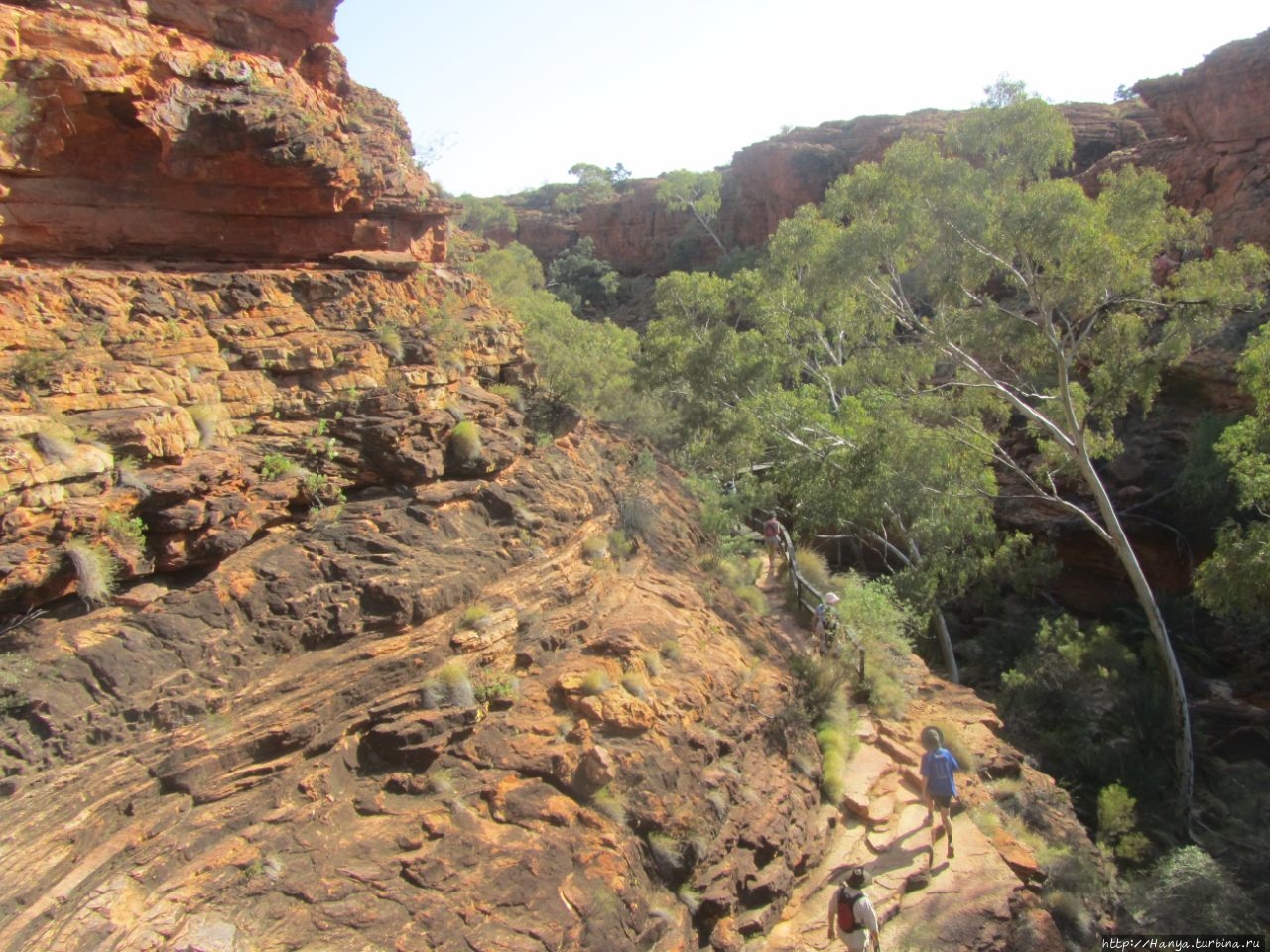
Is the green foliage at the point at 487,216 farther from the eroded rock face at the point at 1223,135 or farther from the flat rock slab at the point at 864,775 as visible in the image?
the flat rock slab at the point at 864,775

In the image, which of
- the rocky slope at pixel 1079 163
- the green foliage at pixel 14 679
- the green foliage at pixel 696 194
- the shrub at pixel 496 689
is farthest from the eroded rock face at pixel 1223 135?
A: the green foliage at pixel 14 679

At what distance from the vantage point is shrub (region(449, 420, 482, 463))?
873cm

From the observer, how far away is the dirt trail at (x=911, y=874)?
291 inches

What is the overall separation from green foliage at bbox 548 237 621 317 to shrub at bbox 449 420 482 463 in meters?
34.3

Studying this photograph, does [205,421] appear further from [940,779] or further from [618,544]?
[940,779]

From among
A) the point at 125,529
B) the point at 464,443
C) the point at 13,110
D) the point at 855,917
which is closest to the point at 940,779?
the point at 855,917

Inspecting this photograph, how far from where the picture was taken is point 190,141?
8.19 metres

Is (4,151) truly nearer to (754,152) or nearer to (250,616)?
(250,616)

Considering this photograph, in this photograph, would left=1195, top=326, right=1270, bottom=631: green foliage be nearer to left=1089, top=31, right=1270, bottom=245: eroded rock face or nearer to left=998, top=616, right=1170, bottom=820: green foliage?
left=998, top=616, right=1170, bottom=820: green foliage

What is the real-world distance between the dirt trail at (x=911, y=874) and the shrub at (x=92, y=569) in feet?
18.4

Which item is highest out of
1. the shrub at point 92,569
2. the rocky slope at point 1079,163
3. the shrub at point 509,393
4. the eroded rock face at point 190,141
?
the rocky slope at point 1079,163

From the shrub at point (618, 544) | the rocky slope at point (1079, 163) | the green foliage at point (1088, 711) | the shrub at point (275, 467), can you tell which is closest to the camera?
the shrub at point (275, 467)

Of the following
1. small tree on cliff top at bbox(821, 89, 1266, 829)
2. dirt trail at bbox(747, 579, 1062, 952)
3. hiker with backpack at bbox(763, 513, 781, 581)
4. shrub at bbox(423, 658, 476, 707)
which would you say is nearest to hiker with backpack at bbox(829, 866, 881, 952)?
dirt trail at bbox(747, 579, 1062, 952)

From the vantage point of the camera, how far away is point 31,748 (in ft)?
17.0
